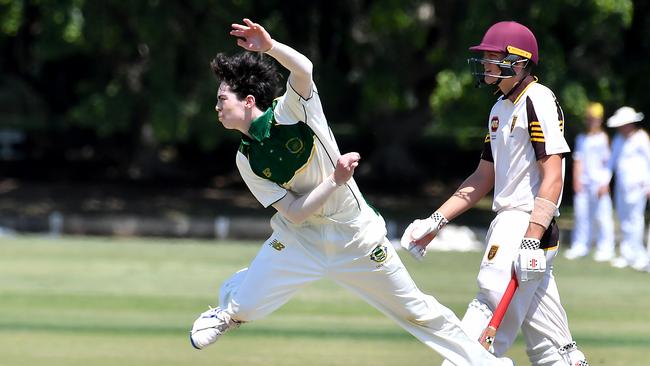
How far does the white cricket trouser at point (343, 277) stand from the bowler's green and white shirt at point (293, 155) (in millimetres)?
139

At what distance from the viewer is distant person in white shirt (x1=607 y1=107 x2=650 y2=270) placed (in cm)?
1386

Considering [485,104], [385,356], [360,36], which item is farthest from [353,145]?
[385,356]

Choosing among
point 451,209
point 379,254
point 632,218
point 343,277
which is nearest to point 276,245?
point 343,277

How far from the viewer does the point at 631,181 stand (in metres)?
13.9

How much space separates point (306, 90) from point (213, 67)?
512 mm

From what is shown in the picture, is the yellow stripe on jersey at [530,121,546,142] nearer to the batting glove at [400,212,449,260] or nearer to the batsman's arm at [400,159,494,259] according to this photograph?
the batsman's arm at [400,159,494,259]

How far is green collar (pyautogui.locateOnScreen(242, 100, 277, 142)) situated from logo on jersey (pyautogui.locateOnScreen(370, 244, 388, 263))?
766 millimetres

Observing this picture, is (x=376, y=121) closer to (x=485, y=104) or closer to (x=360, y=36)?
(x=360, y=36)

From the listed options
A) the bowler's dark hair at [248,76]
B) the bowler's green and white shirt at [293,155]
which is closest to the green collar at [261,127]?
the bowler's green and white shirt at [293,155]

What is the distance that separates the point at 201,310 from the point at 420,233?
14.8ft

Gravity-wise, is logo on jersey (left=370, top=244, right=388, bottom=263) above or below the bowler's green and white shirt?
below

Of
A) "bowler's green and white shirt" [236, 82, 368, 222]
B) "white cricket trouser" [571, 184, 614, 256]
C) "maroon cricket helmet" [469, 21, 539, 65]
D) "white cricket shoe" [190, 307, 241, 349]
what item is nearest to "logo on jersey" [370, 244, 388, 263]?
"bowler's green and white shirt" [236, 82, 368, 222]

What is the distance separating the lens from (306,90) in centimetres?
554

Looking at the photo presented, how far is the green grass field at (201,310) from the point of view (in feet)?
25.7
